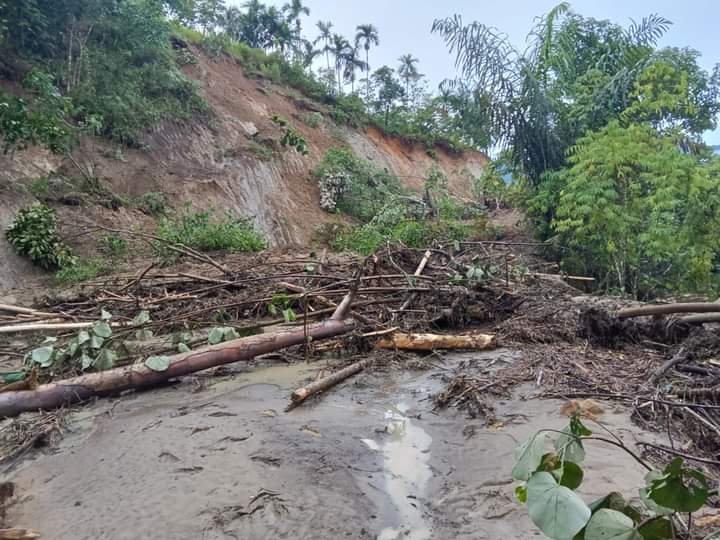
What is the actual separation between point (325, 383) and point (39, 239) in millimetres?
7604

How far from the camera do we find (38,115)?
27.2 ft

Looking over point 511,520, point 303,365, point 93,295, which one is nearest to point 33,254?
point 93,295

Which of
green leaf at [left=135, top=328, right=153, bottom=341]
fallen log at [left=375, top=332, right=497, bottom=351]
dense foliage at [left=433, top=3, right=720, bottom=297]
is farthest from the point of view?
dense foliage at [left=433, top=3, right=720, bottom=297]

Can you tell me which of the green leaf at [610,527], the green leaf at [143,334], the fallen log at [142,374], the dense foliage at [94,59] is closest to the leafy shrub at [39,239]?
the dense foliage at [94,59]

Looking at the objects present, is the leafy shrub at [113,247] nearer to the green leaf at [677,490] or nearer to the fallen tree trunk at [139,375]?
the fallen tree trunk at [139,375]

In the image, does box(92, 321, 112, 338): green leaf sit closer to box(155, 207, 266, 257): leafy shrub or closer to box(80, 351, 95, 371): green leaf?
box(80, 351, 95, 371): green leaf

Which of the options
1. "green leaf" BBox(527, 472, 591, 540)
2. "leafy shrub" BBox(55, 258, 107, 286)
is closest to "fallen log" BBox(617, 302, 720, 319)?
"green leaf" BBox(527, 472, 591, 540)

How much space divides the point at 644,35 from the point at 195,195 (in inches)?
495

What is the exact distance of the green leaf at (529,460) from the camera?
1083 mm

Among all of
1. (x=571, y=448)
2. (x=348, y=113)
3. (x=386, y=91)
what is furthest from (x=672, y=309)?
(x=386, y=91)

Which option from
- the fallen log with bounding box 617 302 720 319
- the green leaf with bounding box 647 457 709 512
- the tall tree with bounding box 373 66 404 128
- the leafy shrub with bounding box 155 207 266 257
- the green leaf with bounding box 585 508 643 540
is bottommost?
the green leaf with bounding box 585 508 643 540

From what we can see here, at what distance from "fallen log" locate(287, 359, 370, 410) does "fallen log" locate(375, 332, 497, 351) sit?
1.46 feet

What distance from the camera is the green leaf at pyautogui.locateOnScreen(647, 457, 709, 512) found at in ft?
3.11

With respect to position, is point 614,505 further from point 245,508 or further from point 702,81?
point 702,81
